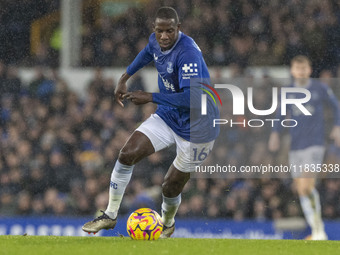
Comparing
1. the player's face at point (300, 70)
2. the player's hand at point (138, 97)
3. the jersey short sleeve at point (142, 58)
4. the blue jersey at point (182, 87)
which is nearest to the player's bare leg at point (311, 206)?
the player's face at point (300, 70)

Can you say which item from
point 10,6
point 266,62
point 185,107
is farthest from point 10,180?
point 185,107

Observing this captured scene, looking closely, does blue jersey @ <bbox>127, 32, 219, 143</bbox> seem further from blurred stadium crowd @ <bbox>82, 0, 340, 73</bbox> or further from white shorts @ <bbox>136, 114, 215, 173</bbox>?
blurred stadium crowd @ <bbox>82, 0, 340, 73</bbox>

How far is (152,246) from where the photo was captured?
594 centimetres

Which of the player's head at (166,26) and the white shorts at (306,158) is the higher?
the player's head at (166,26)

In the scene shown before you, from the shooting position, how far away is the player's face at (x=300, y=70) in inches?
396

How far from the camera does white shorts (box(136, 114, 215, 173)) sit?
21.7ft

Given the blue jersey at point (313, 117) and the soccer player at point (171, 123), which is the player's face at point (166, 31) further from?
the blue jersey at point (313, 117)

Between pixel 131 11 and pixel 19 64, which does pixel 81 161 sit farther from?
pixel 131 11

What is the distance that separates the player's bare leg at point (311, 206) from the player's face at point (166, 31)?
10.6 ft

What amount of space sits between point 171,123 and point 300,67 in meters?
4.04

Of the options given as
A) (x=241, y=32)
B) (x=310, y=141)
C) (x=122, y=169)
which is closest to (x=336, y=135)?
(x=310, y=141)

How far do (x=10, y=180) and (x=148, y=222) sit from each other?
476 centimetres

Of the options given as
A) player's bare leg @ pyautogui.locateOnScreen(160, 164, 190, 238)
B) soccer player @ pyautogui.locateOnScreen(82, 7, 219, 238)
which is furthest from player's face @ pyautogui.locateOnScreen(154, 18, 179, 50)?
player's bare leg @ pyautogui.locateOnScreen(160, 164, 190, 238)

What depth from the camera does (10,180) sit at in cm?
1065
